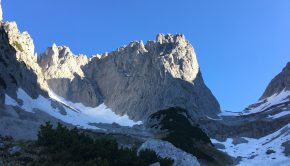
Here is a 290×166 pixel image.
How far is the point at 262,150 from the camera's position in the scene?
4183 inches

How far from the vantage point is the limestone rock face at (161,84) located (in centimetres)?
16462

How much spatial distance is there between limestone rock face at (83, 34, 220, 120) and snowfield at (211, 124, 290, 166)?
3654 cm

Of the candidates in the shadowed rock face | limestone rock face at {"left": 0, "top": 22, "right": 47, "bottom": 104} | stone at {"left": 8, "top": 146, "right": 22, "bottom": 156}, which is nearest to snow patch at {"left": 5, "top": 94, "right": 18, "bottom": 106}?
limestone rock face at {"left": 0, "top": 22, "right": 47, "bottom": 104}

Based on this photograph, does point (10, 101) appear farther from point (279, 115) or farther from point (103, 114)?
point (279, 115)

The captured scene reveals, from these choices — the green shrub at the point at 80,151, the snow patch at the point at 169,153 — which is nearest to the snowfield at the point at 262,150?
the snow patch at the point at 169,153

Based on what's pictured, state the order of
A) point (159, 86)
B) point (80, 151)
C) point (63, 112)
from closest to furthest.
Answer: point (80, 151)
point (63, 112)
point (159, 86)

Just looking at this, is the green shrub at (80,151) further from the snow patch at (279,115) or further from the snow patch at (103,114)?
the snow patch at (279,115)

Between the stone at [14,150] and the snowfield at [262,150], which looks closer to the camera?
the stone at [14,150]

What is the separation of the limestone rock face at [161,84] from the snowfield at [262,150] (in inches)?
1438

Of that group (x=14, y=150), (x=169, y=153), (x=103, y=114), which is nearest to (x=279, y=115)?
(x=103, y=114)

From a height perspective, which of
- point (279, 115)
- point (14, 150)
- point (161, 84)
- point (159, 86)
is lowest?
point (14, 150)

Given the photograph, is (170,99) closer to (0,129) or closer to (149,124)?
(149,124)

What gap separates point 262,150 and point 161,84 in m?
69.8

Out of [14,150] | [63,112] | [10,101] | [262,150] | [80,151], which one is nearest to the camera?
[80,151]
